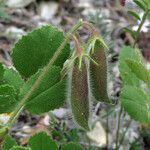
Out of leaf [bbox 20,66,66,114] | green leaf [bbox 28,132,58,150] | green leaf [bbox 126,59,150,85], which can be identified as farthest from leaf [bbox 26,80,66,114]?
green leaf [bbox 126,59,150,85]

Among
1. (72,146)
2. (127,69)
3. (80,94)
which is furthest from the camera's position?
(127,69)

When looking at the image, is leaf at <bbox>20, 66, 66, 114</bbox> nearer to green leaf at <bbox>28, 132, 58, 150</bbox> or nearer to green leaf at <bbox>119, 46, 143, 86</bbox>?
green leaf at <bbox>28, 132, 58, 150</bbox>

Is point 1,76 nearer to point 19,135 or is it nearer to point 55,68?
point 55,68

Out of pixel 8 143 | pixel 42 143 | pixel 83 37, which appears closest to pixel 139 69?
pixel 42 143

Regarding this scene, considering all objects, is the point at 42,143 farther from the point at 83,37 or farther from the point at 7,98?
the point at 83,37

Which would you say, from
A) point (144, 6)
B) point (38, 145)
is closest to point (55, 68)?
point (38, 145)

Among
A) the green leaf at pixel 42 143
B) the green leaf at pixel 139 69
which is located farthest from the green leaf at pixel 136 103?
the green leaf at pixel 42 143

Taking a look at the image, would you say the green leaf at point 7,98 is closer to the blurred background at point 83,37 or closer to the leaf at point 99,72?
the blurred background at point 83,37

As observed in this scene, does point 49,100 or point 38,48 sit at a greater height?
point 38,48
